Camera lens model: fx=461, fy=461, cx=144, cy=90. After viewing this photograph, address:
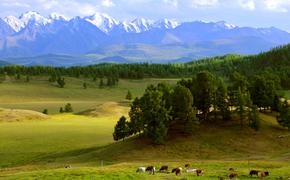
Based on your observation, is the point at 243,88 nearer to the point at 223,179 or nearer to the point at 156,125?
the point at 156,125

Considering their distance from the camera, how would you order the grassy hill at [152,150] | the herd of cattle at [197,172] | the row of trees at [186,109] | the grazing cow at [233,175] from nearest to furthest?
the grazing cow at [233,175], the herd of cattle at [197,172], the grassy hill at [152,150], the row of trees at [186,109]

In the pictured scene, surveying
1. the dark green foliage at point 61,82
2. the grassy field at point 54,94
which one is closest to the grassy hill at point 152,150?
the grassy field at point 54,94

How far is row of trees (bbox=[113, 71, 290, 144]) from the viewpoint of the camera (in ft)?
220

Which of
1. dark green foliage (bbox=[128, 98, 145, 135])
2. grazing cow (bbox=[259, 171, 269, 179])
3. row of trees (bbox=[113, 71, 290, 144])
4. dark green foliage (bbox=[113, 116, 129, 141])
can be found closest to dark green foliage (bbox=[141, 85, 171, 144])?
row of trees (bbox=[113, 71, 290, 144])

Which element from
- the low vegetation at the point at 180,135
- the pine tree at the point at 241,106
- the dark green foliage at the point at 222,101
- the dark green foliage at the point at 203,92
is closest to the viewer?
the low vegetation at the point at 180,135

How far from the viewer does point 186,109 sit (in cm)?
6856

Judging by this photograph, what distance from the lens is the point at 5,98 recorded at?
560 feet

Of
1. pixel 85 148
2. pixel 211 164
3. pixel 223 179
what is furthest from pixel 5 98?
pixel 223 179

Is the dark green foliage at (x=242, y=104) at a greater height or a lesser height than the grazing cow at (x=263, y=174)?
greater

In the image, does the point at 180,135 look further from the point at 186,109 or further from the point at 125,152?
the point at 125,152

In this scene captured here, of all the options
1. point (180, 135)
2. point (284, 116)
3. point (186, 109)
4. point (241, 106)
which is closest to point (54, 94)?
point (180, 135)

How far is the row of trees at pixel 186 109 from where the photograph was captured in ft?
220

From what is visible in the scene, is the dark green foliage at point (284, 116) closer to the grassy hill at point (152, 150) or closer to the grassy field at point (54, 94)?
the grassy hill at point (152, 150)

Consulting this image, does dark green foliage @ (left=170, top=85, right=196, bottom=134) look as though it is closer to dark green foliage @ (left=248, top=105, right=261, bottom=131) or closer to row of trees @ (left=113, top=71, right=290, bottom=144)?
row of trees @ (left=113, top=71, right=290, bottom=144)
